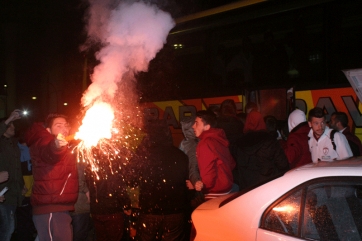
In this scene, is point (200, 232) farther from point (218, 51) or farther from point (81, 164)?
point (218, 51)

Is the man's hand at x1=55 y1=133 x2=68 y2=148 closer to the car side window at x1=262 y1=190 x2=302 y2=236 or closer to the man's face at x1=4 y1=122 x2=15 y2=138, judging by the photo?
the man's face at x1=4 y1=122 x2=15 y2=138

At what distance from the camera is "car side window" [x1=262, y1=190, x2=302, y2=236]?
9.96ft

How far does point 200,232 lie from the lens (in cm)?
356

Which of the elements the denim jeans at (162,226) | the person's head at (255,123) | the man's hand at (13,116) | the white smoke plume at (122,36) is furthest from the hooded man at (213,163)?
the man's hand at (13,116)

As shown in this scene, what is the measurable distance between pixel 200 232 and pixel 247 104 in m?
4.06

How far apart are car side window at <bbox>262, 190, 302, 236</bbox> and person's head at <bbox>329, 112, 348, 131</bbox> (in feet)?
10.5

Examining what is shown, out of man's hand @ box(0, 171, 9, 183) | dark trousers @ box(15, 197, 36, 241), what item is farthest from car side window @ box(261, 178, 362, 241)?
dark trousers @ box(15, 197, 36, 241)

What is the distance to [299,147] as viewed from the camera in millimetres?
5938

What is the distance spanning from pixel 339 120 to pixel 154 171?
2.87 meters

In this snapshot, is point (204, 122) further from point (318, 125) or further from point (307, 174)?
point (307, 174)

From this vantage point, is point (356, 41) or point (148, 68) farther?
point (148, 68)

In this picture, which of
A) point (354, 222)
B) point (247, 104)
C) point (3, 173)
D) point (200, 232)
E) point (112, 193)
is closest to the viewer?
point (354, 222)

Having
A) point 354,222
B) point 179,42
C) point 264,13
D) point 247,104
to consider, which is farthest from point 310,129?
point 179,42

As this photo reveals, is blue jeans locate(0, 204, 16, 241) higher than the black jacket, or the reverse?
the black jacket
